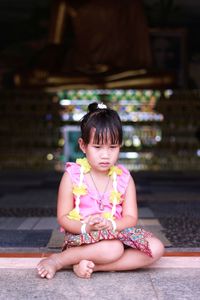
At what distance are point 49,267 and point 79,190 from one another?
0.80 ft

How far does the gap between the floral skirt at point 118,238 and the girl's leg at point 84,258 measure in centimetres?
2

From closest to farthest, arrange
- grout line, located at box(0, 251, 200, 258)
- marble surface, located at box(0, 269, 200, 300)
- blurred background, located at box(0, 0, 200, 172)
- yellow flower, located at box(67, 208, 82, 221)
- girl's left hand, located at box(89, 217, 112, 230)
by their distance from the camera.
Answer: marble surface, located at box(0, 269, 200, 300) → girl's left hand, located at box(89, 217, 112, 230) → yellow flower, located at box(67, 208, 82, 221) → grout line, located at box(0, 251, 200, 258) → blurred background, located at box(0, 0, 200, 172)

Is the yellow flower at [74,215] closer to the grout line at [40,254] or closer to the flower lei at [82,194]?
the flower lei at [82,194]

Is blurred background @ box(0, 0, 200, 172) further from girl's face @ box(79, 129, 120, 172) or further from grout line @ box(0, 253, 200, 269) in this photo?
girl's face @ box(79, 129, 120, 172)

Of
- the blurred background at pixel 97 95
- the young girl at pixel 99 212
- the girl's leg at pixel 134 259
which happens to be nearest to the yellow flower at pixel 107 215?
the young girl at pixel 99 212

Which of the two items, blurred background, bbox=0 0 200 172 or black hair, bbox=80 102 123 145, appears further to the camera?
blurred background, bbox=0 0 200 172

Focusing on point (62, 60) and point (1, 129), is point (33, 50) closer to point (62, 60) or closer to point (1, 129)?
point (62, 60)

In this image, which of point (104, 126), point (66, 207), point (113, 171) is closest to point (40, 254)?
point (66, 207)

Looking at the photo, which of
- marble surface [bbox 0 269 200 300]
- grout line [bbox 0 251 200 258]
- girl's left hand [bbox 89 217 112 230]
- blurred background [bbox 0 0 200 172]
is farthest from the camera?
blurred background [bbox 0 0 200 172]

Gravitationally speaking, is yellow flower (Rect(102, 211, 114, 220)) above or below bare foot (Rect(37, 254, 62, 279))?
above

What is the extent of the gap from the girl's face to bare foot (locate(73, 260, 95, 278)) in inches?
11.1

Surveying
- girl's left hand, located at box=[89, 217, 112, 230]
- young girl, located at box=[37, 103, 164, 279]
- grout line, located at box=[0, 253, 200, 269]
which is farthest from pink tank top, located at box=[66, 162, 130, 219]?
grout line, located at box=[0, 253, 200, 269]

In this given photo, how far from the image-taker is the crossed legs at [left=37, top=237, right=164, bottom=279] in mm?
1906

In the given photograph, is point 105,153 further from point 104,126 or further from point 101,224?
point 101,224
